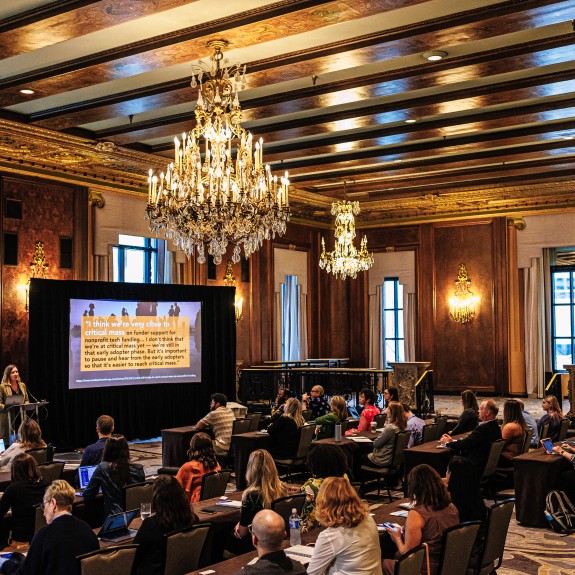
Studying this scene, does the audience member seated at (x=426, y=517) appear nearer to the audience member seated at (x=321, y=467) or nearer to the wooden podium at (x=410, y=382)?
the audience member seated at (x=321, y=467)

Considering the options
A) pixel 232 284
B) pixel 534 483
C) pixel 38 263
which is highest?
pixel 38 263

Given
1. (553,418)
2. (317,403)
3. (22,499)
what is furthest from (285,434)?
(22,499)

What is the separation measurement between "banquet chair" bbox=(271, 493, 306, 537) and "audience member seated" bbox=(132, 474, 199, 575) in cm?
64

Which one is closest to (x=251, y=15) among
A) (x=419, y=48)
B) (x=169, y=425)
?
(x=419, y=48)

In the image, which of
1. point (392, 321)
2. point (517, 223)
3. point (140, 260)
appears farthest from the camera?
point (392, 321)

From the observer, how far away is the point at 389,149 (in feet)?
44.0

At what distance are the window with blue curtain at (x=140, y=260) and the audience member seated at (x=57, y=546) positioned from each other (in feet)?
35.1

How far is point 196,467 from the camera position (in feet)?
20.9

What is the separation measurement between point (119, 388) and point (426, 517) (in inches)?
376

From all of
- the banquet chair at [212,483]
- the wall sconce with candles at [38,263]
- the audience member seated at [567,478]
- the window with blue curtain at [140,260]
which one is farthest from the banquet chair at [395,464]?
the window with blue curtain at [140,260]

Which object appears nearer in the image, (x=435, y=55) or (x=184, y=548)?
(x=184, y=548)

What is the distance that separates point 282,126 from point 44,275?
4.73 m

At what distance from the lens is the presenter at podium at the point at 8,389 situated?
1098 cm

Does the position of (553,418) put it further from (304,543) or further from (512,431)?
(304,543)
